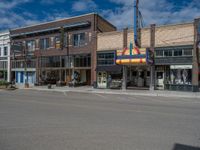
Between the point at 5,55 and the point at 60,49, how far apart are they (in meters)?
16.4

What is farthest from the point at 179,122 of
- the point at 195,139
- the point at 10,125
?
the point at 10,125

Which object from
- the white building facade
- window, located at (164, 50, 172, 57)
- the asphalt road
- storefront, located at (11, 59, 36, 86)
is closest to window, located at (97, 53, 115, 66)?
window, located at (164, 50, 172, 57)

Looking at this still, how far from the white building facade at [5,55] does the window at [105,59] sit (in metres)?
23.1

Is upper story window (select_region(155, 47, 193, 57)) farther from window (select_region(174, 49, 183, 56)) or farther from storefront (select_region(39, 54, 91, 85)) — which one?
storefront (select_region(39, 54, 91, 85))

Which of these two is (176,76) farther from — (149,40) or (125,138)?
(125,138)

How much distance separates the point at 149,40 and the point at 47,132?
21902 mm

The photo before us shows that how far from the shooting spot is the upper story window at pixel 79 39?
3145 centimetres

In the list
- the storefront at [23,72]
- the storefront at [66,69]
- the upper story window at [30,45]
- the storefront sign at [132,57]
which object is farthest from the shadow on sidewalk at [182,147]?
the upper story window at [30,45]

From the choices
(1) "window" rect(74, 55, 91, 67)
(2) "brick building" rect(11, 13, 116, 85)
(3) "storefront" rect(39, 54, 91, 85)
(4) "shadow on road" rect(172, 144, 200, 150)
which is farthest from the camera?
(3) "storefront" rect(39, 54, 91, 85)

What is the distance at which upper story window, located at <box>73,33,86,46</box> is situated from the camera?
31.5m

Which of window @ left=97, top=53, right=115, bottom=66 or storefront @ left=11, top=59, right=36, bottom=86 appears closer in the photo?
window @ left=97, top=53, right=115, bottom=66

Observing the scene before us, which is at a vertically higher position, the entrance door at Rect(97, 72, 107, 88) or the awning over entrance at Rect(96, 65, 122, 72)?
the awning over entrance at Rect(96, 65, 122, 72)

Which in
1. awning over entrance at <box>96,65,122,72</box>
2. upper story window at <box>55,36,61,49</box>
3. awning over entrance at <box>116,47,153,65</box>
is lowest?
awning over entrance at <box>96,65,122,72</box>

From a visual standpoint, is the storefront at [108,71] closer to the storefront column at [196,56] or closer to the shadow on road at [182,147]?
the storefront column at [196,56]
